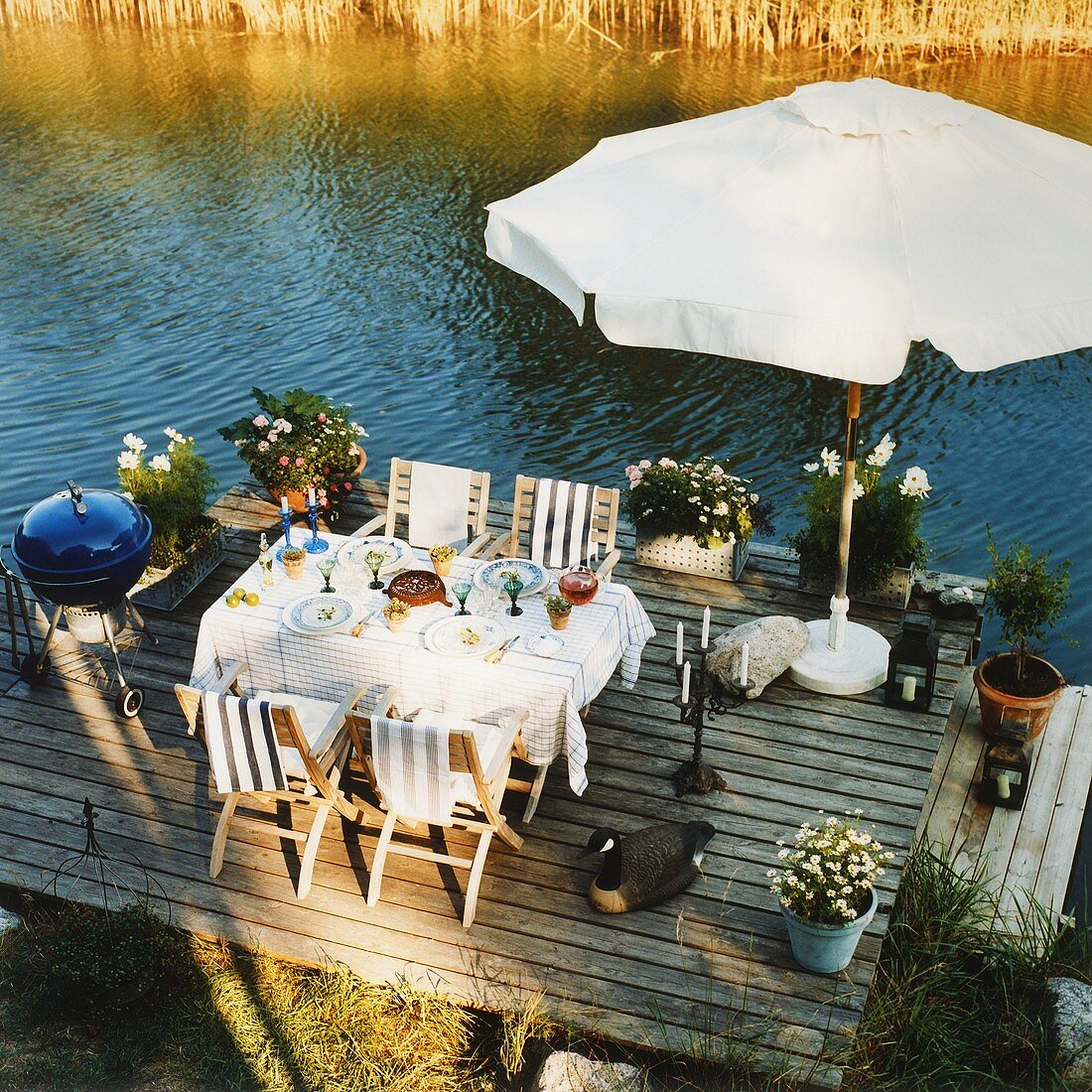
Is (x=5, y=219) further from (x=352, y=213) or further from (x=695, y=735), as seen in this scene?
(x=695, y=735)

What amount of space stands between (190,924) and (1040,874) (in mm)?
4370

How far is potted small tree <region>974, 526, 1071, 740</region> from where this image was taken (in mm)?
6969

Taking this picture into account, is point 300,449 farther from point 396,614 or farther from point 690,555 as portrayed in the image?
point 690,555

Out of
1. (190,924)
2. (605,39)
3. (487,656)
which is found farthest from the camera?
(605,39)

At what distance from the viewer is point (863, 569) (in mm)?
8117

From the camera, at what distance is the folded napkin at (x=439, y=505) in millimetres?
7898

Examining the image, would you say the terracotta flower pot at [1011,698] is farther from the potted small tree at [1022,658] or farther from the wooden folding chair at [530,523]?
the wooden folding chair at [530,523]

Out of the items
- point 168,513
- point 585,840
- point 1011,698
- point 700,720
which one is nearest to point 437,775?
point 585,840

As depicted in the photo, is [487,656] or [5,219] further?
[5,219]

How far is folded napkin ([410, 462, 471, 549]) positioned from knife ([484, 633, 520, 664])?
159 centimetres

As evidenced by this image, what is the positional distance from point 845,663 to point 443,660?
2.60 metres

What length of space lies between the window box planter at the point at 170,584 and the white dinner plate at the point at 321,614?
5.70 feet

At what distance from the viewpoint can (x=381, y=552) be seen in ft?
23.9

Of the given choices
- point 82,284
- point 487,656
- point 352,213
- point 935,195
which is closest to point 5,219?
point 82,284
